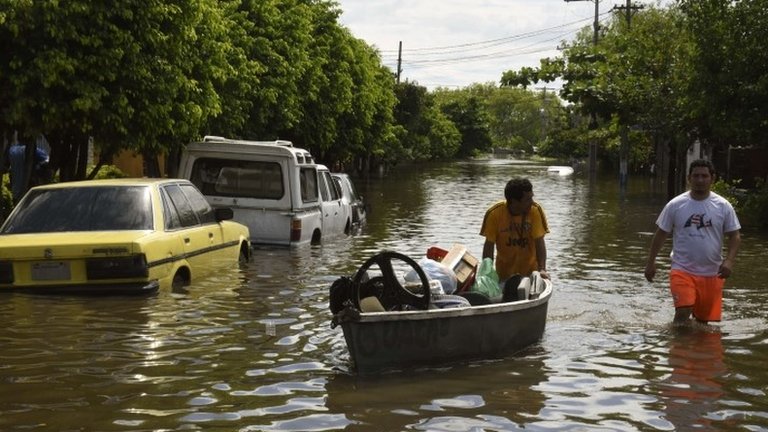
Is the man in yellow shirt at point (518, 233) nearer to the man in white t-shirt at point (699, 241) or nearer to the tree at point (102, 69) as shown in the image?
the man in white t-shirt at point (699, 241)

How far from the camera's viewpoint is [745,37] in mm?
26250

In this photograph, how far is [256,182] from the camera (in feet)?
61.9

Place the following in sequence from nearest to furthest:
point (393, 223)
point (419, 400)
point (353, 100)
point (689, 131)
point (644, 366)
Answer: point (419, 400) < point (644, 366) < point (393, 223) < point (689, 131) < point (353, 100)

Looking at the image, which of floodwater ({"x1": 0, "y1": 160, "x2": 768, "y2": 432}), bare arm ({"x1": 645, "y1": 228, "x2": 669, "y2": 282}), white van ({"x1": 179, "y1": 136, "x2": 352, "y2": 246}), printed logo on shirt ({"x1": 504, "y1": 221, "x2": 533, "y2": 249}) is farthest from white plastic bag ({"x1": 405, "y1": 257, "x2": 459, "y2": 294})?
white van ({"x1": 179, "y1": 136, "x2": 352, "y2": 246})

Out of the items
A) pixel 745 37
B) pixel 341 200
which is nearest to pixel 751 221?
pixel 745 37

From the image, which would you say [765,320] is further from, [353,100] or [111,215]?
[353,100]

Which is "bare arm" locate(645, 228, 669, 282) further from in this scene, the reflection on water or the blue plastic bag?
the blue plastic bag

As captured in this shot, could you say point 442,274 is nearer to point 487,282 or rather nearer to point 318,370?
point 487,282

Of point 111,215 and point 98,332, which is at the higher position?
point 111,215

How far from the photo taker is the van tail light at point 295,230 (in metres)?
18.7

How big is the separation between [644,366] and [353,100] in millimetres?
43843

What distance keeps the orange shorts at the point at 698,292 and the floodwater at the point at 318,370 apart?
36cm

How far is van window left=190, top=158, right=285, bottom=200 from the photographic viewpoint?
18766 millimetres

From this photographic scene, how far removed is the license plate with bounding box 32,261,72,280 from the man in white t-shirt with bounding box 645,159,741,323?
5701 mm
